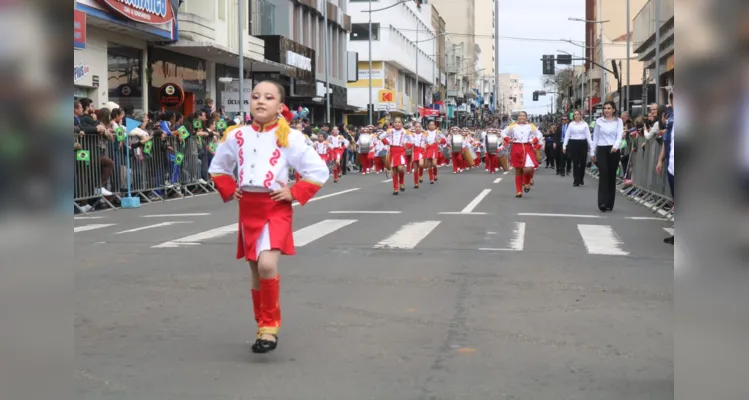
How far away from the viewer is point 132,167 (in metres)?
20.0

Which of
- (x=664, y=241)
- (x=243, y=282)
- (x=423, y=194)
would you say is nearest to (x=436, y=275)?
(x=243, y=282)

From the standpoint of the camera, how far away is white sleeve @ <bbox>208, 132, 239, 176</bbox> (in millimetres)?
6422

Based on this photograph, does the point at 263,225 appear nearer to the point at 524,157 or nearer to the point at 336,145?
the point at 524,157

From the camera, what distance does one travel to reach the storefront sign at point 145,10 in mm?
26766

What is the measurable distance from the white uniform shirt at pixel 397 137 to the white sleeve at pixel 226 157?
18.7 metres

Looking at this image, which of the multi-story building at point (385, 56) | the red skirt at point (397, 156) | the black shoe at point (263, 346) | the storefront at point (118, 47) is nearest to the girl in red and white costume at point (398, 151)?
the red skirt at point (397, 156)

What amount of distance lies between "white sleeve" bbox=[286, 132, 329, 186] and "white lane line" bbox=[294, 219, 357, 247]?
18.7 feet

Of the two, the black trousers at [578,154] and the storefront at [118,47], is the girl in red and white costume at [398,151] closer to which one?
the black trousers at [578,154]

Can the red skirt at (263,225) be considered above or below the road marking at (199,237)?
above

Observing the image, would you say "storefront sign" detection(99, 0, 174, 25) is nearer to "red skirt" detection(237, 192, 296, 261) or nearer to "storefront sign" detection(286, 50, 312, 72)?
"storefront sign" detection(286, 50, 312, 72)

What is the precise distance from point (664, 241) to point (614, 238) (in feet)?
2.06

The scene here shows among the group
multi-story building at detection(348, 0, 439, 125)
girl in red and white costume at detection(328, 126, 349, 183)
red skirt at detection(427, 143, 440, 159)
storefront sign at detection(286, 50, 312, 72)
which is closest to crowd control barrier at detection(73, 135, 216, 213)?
red skirt at detection(427, 143, 440, 159)

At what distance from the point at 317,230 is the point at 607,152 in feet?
21.3

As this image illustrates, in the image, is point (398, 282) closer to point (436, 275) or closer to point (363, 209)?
point (436, 275)
